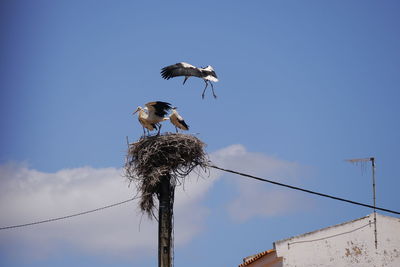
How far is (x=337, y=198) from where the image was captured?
14.3 metres

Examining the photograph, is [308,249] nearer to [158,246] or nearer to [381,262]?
[381,262]

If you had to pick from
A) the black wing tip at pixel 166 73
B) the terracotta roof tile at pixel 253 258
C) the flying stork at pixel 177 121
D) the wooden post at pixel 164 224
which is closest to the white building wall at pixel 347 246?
the terracotta roof tile at pixel 253 258

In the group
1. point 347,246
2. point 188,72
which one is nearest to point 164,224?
point 188,72

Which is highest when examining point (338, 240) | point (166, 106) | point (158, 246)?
point (166, 106)

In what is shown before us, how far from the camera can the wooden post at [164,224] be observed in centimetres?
1371

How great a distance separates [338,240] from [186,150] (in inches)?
221

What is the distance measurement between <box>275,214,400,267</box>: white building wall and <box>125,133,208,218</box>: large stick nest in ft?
13.7

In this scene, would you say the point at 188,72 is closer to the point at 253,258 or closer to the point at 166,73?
the point at 166,73

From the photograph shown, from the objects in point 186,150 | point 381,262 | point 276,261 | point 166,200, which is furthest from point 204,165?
point 381,262

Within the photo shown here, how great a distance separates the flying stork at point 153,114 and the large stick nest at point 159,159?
1.21 m

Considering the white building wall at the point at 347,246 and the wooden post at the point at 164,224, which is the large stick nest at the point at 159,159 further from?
the white building wall at the point at 347,246

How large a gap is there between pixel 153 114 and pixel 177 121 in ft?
2.03

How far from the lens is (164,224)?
14.0 m

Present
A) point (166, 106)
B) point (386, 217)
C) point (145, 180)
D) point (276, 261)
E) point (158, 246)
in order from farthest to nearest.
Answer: point (386, 217)
point (276, 261)
point (166, 106)
point (145, 180)
point (158, 246)
